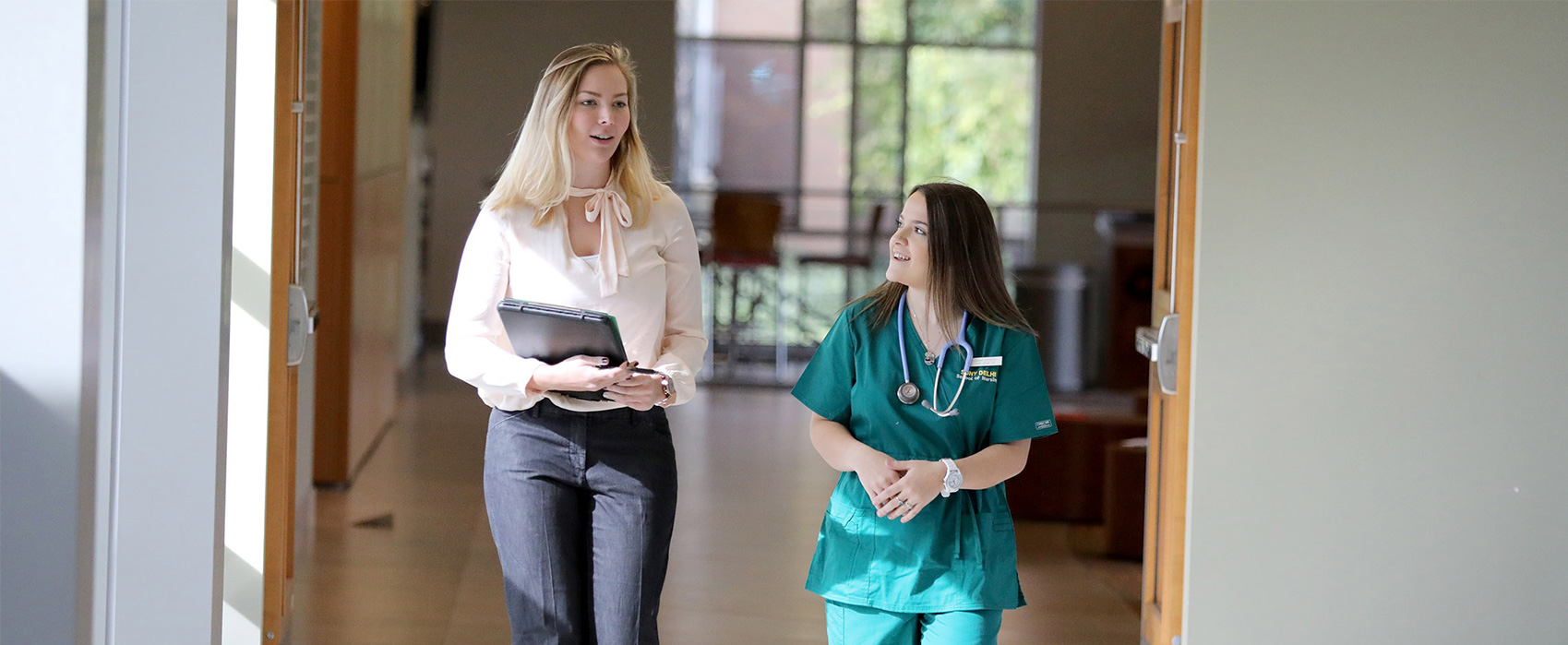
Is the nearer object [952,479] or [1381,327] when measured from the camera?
[952,479]

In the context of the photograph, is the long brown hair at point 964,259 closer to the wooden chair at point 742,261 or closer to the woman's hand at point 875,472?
the woman's hand at point 875,472

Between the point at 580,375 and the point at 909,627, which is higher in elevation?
the point at 580,375

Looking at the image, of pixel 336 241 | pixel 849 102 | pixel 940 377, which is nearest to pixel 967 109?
pixel 849 102

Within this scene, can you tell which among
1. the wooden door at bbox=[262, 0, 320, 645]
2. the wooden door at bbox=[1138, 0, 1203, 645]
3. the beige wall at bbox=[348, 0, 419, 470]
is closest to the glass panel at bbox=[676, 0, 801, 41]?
the beige wall at bbox=[348, 0, 419, 470]

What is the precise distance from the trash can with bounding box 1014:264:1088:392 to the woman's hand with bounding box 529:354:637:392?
7.40 metres

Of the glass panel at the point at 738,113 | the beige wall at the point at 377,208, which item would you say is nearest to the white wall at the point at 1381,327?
the beige wall at the point at 377,208

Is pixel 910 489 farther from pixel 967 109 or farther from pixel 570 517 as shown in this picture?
pixel 967 109

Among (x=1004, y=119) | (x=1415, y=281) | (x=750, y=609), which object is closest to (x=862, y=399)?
(x=1415, y=281)

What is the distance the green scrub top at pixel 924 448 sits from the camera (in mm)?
2145

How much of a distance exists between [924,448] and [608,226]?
0.66 meters

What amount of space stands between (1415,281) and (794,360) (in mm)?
7843

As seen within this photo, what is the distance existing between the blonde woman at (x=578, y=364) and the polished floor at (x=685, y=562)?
1588mm

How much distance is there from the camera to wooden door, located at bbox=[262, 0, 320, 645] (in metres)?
2.89

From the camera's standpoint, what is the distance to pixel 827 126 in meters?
11.3
